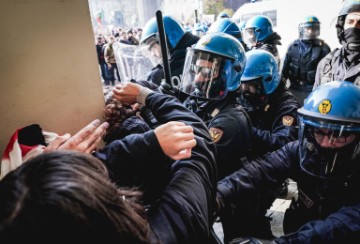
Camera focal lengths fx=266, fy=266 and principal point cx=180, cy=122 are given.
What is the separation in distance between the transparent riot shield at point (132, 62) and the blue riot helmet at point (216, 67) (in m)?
1.24

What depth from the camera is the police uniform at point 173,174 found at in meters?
0.79

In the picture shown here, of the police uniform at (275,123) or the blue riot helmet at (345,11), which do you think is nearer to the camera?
the police uniform at (275,123)

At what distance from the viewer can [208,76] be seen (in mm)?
2230

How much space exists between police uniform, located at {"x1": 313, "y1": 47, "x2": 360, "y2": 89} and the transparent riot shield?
7.41 feet

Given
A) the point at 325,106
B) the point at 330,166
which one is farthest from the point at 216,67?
the point at 330,166

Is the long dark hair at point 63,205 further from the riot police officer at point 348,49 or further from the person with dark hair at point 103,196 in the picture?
the riot police officer at point 348,49

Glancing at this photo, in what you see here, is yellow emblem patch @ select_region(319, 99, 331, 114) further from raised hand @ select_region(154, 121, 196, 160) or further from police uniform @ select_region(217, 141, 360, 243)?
raised hand @ select_region(154, 121, 196, 160)

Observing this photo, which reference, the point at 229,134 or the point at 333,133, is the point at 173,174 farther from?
the point at 333,133

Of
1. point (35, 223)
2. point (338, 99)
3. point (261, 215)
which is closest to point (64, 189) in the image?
point (35, 223)

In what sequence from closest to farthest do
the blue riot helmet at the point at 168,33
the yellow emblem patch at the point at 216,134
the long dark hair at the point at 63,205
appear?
the long dark hair at the point at 63,205 < the yellow emblem patch at the point at 216,134 < the blue riot helmet at the point at 168,33

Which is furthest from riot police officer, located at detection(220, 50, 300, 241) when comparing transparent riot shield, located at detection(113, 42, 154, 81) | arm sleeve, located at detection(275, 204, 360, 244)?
transparent riot shield, located at detection(113, 42, 154, 81)

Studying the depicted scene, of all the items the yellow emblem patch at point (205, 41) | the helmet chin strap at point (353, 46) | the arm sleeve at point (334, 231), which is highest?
the yellow emblem patch at point (205, 41)

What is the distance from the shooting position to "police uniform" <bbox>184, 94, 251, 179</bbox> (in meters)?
1.83

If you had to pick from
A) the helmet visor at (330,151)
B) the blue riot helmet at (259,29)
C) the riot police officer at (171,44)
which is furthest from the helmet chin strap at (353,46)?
the blue riot helmet at (259,29)
